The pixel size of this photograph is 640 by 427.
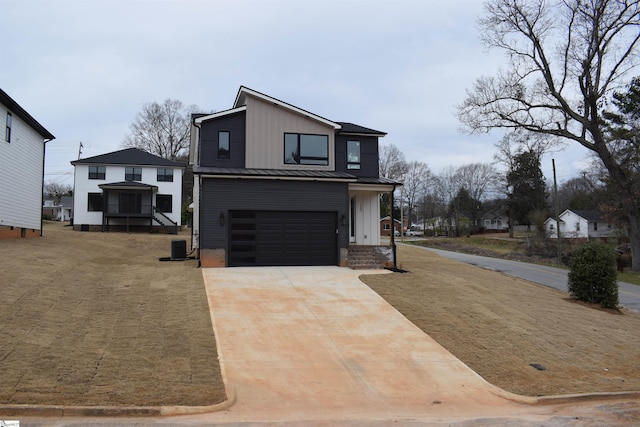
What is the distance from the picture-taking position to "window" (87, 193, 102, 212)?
38.1m

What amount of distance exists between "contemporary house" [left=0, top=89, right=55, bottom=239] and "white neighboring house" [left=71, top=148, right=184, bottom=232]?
42.2 feet

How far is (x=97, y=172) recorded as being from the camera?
38719 millimetres

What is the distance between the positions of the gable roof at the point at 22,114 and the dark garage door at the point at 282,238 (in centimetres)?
1021

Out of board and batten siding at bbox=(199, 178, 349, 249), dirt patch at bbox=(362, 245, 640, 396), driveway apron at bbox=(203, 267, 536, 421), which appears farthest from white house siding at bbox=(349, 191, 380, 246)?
driveway apron at bbox=(203, 267, 536, 421)

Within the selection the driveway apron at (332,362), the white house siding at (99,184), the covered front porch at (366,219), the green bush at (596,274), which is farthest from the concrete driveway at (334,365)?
the white house siding at (99,184)

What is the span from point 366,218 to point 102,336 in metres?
15.1

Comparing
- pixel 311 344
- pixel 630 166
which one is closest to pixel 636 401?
pixel 311 344

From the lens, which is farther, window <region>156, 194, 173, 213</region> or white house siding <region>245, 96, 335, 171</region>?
window <region>156, 194, 173, 213</region>

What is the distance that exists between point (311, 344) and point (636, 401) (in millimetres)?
6028

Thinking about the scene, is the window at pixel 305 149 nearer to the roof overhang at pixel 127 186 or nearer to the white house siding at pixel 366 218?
the white house siding at pixel 366 218

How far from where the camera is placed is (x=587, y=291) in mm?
16344

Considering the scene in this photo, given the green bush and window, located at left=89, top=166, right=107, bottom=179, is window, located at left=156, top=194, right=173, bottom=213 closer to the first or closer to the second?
window, located at left=89, top=166, right=107, bottom=179

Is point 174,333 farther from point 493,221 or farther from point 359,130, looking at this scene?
point 493,221

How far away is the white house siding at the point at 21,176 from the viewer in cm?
1988
